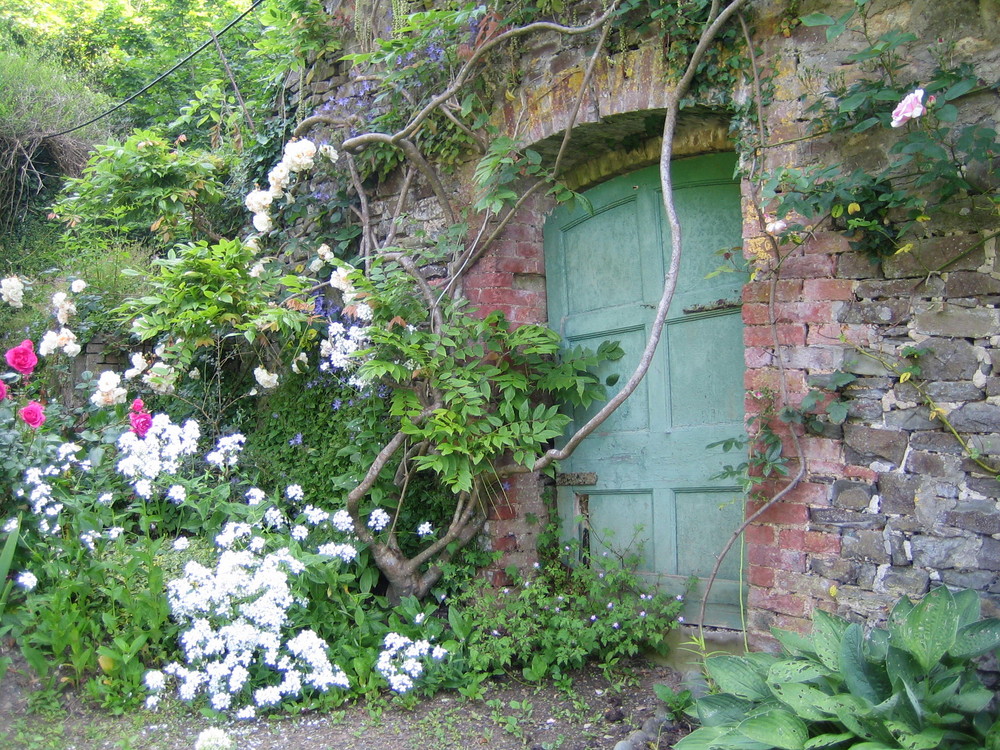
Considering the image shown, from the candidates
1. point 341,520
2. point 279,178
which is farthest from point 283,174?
point 341,520

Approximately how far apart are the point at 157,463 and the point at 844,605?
2.85 meters

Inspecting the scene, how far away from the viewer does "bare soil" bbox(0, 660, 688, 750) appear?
2791 millimetres

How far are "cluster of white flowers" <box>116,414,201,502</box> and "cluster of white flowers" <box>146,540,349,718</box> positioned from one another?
1.66 ft

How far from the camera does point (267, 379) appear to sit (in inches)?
179

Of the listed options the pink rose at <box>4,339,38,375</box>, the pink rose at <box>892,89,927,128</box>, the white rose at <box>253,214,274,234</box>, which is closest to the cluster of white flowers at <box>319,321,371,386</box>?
the white rose at <box>253,214,274,234</box>

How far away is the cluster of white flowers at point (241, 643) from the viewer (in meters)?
2.88

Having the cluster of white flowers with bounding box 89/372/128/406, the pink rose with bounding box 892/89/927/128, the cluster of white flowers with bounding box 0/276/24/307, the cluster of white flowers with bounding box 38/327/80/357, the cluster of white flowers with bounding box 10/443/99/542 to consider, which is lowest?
the cluster of white flowers with bounding box 10/443/99/542

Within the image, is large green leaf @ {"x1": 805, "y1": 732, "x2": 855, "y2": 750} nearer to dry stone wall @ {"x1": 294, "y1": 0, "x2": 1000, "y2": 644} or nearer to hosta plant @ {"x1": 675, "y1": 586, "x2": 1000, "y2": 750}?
hosta plant @ {"x1": 675, "y1": 586, "x2": 1000, "y2": 750}

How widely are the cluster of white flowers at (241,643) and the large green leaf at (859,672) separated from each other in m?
1.82

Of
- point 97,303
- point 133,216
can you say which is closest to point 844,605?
point 133,216

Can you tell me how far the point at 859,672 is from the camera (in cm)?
218

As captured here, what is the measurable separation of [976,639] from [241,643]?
243cm

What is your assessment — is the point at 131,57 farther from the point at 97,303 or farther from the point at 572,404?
the point at 572,404

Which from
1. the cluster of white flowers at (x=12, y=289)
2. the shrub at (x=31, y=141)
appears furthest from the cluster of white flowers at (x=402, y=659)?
the shrub at (x=31, y=141)
